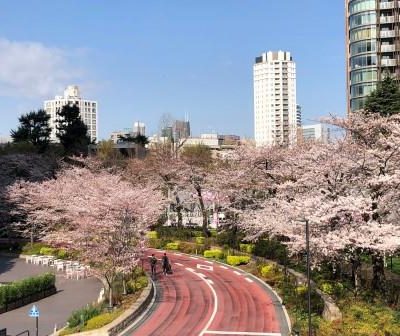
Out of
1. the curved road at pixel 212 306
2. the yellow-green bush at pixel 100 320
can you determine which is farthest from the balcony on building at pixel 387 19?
the yellow-green bush at pixel 100 320

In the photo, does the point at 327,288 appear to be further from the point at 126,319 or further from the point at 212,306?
the point at 126,319

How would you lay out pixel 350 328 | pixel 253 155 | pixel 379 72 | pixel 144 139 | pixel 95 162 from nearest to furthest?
pixel 350 328, pixel 253 155, pixel 95 162, pixel 379 72, pixel 144 139

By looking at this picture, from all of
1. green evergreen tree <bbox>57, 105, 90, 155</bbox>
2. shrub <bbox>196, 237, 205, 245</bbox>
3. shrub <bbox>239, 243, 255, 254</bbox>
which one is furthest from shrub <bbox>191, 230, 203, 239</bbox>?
green evergreen tree <bbox>57, 105, 90, 155</bbox>

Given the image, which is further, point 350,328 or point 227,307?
point 227,307

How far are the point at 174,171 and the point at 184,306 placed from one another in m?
24.4

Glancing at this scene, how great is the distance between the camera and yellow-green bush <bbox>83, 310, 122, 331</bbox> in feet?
73.3

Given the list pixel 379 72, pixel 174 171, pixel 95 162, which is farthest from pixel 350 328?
pixel 379 72

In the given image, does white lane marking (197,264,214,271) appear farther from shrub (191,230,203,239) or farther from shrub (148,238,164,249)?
shrub (191,230,203,239)

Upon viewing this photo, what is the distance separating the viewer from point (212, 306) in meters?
26.6

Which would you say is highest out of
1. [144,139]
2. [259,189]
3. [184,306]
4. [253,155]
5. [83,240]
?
[144,139]

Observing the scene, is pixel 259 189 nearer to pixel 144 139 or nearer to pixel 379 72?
pixel 379 72

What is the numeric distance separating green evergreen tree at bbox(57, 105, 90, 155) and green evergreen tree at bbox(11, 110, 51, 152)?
7.89ft

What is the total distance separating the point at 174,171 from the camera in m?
50.1

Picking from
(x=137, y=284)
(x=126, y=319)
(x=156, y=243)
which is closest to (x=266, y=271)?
(x=137, y=284)
